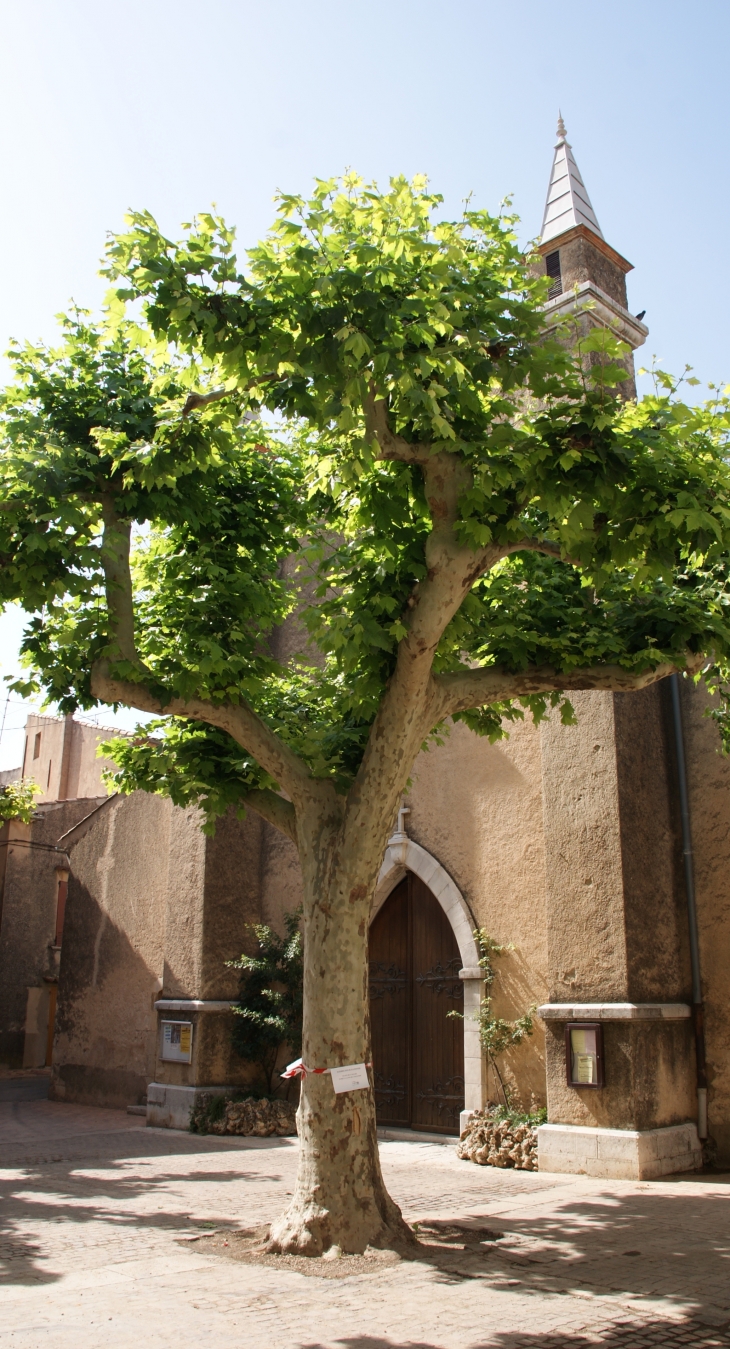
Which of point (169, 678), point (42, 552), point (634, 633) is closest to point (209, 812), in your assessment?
point (169, 678)

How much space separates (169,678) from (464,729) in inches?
235

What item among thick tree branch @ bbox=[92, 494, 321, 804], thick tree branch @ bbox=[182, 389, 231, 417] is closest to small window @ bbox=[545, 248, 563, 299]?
thick tree branch @ bbox=[182, 389, 231, 417]

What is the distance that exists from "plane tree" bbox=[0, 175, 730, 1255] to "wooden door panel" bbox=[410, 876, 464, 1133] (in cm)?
479

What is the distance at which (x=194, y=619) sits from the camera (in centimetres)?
755

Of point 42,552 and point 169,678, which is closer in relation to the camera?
point 42,552

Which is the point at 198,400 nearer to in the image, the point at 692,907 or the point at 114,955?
the point at 692,907

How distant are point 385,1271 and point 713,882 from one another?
225 inches

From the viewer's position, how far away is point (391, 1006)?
1287 cm

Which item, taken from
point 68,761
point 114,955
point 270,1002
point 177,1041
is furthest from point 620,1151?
point 68,761

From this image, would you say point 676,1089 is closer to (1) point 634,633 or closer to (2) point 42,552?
(1) point 634,633

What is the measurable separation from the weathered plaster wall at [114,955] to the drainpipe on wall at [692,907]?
304 inches

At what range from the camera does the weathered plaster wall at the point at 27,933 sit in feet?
74.9

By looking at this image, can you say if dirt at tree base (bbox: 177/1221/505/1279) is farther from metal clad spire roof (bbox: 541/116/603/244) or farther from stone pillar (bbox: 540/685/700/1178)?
metal clad spire roof (bbox: 541/116/603/244)

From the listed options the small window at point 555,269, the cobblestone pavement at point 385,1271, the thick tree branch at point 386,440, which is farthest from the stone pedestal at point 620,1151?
the small window at point 555,269
